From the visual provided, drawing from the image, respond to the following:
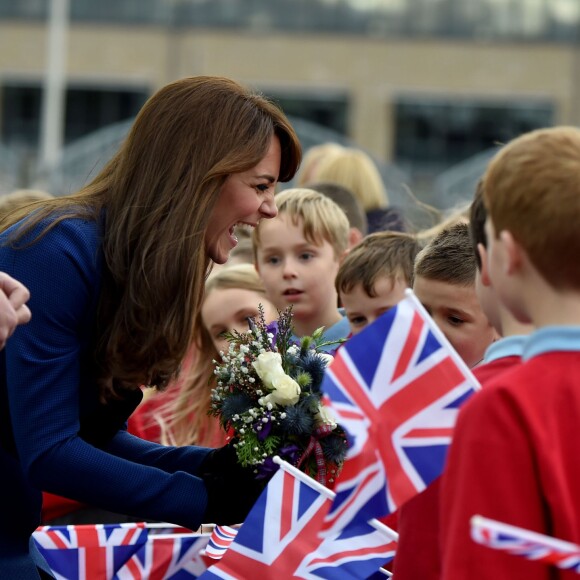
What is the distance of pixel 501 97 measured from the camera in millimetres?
46812

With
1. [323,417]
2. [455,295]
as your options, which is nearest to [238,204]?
[323,417]

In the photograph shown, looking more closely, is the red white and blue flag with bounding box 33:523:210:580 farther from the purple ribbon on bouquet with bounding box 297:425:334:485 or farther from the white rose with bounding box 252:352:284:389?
the white rose with bounding box 252:352:284:389

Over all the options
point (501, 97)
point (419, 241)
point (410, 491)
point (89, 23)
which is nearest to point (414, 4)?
point (501, 97)

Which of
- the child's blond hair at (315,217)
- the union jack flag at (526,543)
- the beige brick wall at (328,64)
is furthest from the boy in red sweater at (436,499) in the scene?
the beige brick wall at (328,64)

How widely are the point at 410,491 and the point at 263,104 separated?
124 centimetres

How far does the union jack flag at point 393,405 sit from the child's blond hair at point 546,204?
32 centimetres

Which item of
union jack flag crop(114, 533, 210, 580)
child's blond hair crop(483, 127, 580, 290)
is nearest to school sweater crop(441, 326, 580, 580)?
child's blond hair crop(483, 127, 580, 290)

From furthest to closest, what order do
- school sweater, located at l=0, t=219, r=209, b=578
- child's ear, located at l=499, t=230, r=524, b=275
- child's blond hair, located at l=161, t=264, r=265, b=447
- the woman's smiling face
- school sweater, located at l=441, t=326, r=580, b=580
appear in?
child's blond hair, located at l=161, t=264, r=265, b=447 → the woman's smiling face → school sweater, located at l=0, t=219, r=209, b=578 → child's ear, located at l=499, t=230, r=524, b=275 → school sweater, located at l=441, t=326, r=580, b=580

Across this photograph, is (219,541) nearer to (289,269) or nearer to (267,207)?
(267,207)

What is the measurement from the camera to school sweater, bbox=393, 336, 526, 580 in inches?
103

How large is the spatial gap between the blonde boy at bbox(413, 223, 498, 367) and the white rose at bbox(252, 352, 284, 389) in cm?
79

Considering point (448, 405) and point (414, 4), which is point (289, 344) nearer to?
point (448, 405)

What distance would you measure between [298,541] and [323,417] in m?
0.35

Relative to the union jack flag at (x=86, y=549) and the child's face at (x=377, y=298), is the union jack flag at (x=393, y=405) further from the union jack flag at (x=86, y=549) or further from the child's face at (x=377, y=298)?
the child's face at (x=377, y=298)
